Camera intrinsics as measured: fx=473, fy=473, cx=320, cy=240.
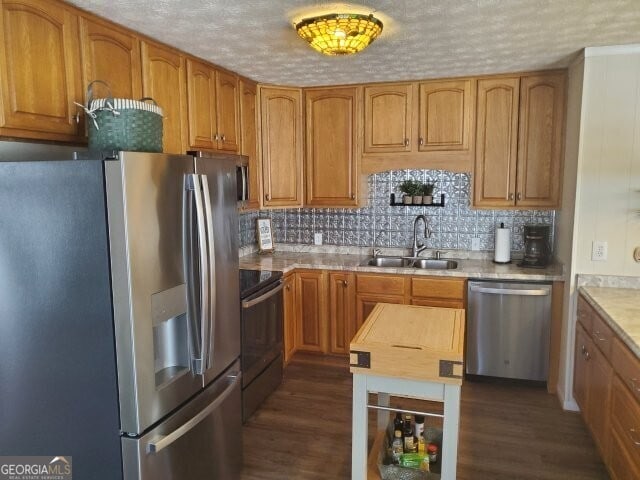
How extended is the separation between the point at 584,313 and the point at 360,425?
5.41 feet

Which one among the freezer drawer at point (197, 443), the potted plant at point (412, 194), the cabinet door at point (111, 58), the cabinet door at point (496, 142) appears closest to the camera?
the freezer drawer at point (197, 443)

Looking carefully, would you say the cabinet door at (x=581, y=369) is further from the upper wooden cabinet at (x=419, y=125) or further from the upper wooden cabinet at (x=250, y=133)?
the upper wooden cabinet at (x=250, y=133)

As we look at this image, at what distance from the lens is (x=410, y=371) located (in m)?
1.92

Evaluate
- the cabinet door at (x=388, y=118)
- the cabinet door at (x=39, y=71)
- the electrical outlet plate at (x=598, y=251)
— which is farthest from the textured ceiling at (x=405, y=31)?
the electrical outlet plate at (x=598, y=251)

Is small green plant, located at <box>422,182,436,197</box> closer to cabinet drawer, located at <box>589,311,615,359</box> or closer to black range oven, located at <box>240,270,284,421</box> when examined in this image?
black range oven, located at <box>240,270,284,421</box>

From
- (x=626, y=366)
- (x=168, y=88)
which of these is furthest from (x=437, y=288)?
(x=168, y=88)

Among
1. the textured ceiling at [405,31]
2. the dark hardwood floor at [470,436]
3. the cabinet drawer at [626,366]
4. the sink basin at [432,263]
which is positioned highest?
the textured ceiling at [405,31]

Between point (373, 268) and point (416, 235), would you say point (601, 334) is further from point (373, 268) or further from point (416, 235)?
point (416, 235)

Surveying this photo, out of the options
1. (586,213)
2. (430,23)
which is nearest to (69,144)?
(430,23)

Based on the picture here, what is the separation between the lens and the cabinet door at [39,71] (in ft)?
5.91

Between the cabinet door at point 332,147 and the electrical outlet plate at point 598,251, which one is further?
the cabinet door at point 332,147

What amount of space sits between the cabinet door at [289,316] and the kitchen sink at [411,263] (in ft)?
2.01

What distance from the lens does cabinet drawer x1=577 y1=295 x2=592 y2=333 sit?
2736 mm

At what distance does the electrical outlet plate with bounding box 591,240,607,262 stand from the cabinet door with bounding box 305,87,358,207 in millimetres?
1785
